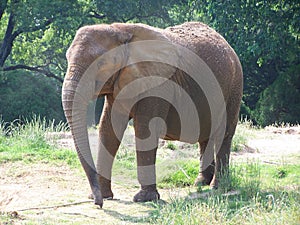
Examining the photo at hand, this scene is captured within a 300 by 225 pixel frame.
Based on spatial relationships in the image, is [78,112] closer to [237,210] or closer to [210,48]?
[237,210]

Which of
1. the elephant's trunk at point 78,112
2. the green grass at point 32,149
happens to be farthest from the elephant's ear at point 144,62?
the green grass at point 32,149

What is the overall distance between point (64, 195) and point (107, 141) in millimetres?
945

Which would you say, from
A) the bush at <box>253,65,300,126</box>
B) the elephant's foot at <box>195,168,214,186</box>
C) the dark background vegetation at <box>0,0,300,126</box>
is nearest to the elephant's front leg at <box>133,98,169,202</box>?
the elephant's foot at <box>195,168,214,186</box>

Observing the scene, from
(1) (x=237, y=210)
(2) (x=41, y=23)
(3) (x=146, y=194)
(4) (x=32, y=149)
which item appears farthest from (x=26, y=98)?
(1) (x=237, y=210)

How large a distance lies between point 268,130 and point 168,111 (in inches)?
335

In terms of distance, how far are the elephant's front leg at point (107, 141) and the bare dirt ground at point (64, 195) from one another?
27 centimetres

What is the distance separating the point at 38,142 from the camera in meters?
12.4

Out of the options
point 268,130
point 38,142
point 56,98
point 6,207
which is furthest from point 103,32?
point 56,98

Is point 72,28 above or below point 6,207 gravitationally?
above

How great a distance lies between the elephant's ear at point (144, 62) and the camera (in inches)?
303

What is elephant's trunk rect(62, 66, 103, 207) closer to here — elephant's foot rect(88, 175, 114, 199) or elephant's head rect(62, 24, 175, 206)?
elephant's head rect(62, 24, 175, 206)

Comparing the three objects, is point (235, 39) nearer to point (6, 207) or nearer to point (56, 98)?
point (56, 98)

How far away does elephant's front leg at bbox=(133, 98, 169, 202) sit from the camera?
25.7ft

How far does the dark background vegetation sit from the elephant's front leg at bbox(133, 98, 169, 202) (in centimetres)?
1222
